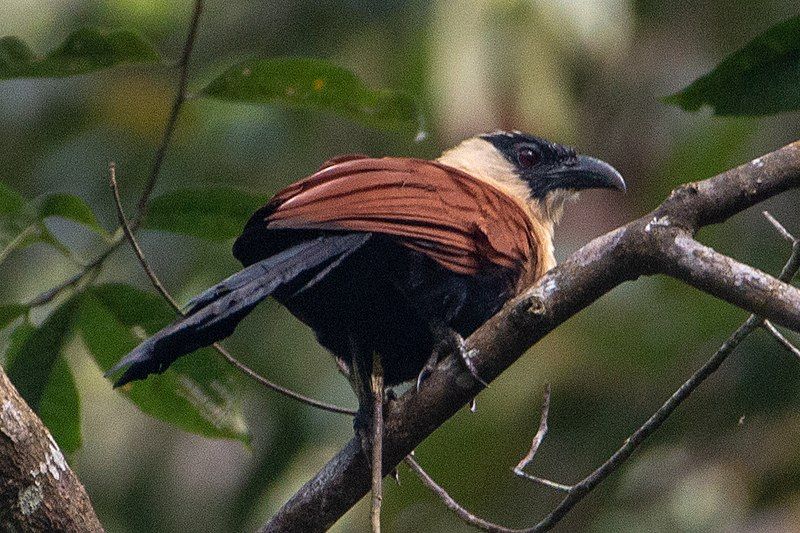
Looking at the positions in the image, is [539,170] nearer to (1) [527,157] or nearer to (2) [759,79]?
(1) [527,157]

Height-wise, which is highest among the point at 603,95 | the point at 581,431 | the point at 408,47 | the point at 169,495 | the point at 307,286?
the point at 307,286

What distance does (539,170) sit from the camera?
372cm

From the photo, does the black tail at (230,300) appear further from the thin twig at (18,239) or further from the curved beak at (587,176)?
the curved beak at (587,176)

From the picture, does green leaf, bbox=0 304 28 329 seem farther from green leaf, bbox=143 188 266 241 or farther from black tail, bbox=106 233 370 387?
black tail, bbox=106 233 370 387

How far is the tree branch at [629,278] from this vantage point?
2.04m

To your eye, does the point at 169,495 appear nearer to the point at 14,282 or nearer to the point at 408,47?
the point at 14,282

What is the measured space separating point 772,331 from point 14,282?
5.52 metres

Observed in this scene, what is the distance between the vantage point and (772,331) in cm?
252

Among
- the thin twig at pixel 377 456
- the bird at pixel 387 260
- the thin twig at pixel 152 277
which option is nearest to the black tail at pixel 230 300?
the bird at pixel 387 260

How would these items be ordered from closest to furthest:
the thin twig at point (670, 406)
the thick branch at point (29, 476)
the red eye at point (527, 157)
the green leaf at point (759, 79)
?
the thick branch at point (29, 476) → the thin twig at point (670, 406) → the green leaf at point (759, 79) → the red eye at point (527, 157)

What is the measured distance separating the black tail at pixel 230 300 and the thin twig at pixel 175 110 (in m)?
0.31

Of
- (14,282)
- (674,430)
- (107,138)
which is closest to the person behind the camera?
(674,430)

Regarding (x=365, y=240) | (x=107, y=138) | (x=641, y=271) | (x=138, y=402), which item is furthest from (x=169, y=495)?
(x=641, y=271)

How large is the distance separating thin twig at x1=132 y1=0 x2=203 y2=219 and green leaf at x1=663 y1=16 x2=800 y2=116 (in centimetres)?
103
